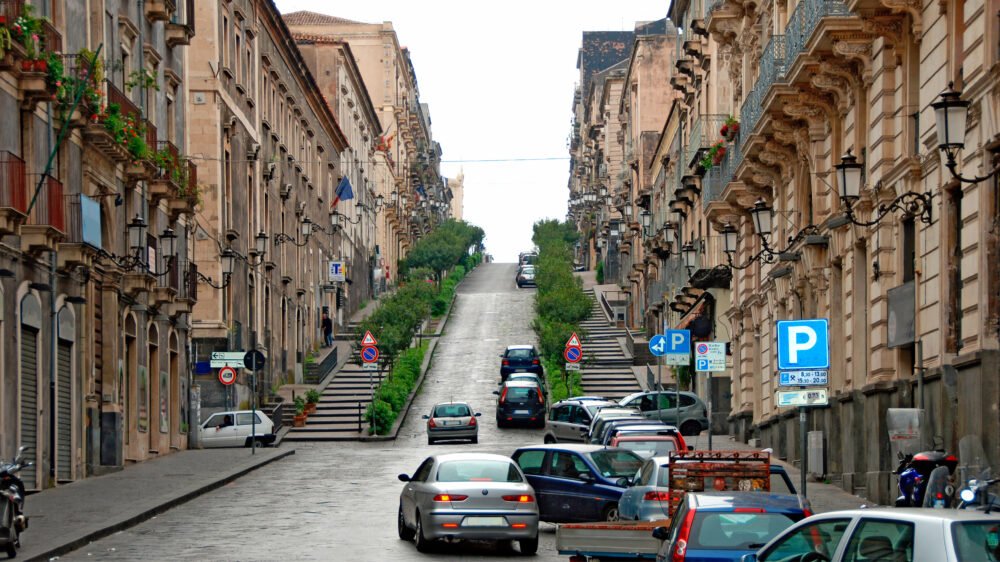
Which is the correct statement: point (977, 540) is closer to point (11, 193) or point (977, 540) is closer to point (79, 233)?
point (11, 193)

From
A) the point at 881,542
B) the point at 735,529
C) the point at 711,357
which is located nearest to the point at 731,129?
Answer: the point at 711,357

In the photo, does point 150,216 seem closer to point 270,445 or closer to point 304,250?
point 270,445

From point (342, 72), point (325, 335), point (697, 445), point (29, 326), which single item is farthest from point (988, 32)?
point (342, 72)

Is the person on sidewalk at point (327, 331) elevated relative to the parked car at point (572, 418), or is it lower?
elevated

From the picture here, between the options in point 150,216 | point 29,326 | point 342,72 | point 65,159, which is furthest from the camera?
point 342,72

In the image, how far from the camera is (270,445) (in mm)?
46531

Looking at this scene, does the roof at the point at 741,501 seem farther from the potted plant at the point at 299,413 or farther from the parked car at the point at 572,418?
the potted plant at the point at 299,413

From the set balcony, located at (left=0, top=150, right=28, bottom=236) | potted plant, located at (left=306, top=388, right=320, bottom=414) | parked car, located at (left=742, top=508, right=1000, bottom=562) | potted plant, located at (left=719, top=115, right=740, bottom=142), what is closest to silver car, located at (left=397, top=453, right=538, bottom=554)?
balcony, located at (left=0, top=150, right=28, bottom=236)

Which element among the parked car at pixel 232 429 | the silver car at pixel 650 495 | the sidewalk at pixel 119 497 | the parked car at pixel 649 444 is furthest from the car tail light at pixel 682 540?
the parked car at pixel 232 429

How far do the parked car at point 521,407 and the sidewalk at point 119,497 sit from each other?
38.6ft

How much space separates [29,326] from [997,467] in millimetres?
16808

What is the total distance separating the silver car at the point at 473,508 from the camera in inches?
802

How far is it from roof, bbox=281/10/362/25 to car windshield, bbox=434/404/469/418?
6303cm

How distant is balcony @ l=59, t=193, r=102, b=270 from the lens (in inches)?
1185
